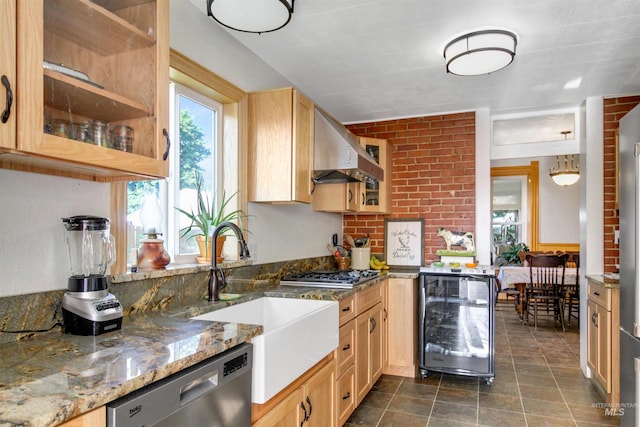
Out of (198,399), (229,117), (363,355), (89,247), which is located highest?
(229,117)

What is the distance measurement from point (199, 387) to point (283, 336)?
1.46 feet

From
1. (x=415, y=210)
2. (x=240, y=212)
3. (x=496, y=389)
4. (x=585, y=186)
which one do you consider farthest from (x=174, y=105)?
(x=585, y=186)

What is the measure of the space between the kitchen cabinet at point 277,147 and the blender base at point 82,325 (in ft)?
4.32

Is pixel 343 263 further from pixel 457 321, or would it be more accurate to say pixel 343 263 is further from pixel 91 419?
pixel 91 419

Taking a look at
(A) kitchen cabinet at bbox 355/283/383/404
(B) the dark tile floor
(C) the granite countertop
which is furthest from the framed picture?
(C) the granite countertop

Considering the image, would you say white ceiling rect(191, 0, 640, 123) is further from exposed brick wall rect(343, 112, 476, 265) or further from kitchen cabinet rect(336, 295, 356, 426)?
kitchen cabinet rect(336, 295, 356, 426)

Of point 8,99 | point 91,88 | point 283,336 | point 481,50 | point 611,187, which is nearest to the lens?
point 8,99

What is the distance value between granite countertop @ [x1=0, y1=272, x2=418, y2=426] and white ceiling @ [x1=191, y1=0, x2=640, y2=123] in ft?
5.38

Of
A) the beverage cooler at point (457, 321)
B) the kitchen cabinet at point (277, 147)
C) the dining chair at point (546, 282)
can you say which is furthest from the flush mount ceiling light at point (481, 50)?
the dining chair at point (546, 282)

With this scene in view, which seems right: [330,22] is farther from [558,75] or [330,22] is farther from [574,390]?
[574,390]

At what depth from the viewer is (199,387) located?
1.18 meters

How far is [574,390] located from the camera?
10.3 ft

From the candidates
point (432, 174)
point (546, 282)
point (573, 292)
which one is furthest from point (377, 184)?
point (573, 292)

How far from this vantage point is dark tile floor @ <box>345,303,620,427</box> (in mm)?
2654
